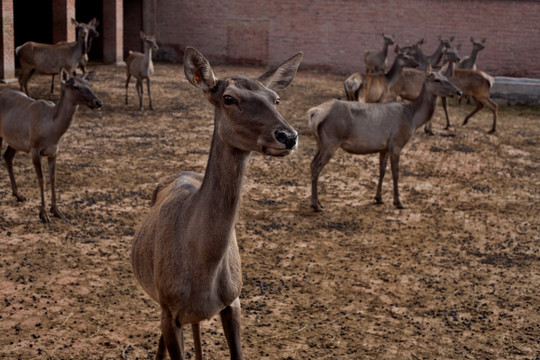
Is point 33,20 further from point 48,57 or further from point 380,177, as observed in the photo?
point 380,177

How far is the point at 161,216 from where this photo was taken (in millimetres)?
3881

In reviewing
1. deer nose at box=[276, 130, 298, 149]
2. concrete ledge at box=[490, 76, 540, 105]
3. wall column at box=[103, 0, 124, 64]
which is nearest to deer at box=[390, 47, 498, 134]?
concrete ledge at box=[490, 76, 540, 105]

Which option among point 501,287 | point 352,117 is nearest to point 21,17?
point 352,117

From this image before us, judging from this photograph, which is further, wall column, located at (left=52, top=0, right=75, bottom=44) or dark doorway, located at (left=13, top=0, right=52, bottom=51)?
dark doorway, located at (left=13, top=0, right=52, bottom=51)

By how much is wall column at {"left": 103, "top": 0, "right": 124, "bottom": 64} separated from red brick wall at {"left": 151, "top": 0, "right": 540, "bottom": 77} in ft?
10.9

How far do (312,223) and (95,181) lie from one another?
141 inches

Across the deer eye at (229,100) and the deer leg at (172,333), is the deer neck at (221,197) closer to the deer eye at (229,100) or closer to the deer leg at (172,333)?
the deer eye at (229,100)

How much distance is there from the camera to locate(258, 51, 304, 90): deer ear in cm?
372

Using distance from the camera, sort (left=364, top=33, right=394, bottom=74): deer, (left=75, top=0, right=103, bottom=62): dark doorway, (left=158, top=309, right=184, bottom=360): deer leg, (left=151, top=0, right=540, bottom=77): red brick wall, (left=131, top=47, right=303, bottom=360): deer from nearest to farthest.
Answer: (left=131, top=47, right=303, bottom=360): deer → (left=158, top=309, right=184, bottom=360): deer leg → (left=364, top=33, right=394, bottom=74): deer → (left=151, top=0, right=540, bottom=77): red brick wall → (left=75, top=0, right=103, bottom=62): dark doorway

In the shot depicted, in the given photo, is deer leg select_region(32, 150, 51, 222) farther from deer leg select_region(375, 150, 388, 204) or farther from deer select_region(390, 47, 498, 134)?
deer select_region(390, 47, 498, 134)

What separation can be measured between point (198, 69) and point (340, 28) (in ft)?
74.4

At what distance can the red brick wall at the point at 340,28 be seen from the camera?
934 inches

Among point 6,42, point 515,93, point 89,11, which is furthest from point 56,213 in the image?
point 89,11

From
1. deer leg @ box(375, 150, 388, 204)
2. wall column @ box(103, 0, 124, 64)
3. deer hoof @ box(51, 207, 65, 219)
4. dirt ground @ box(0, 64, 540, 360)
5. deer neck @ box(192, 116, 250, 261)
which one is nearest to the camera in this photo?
deer neck @ box(192, 116, 250, 261)
